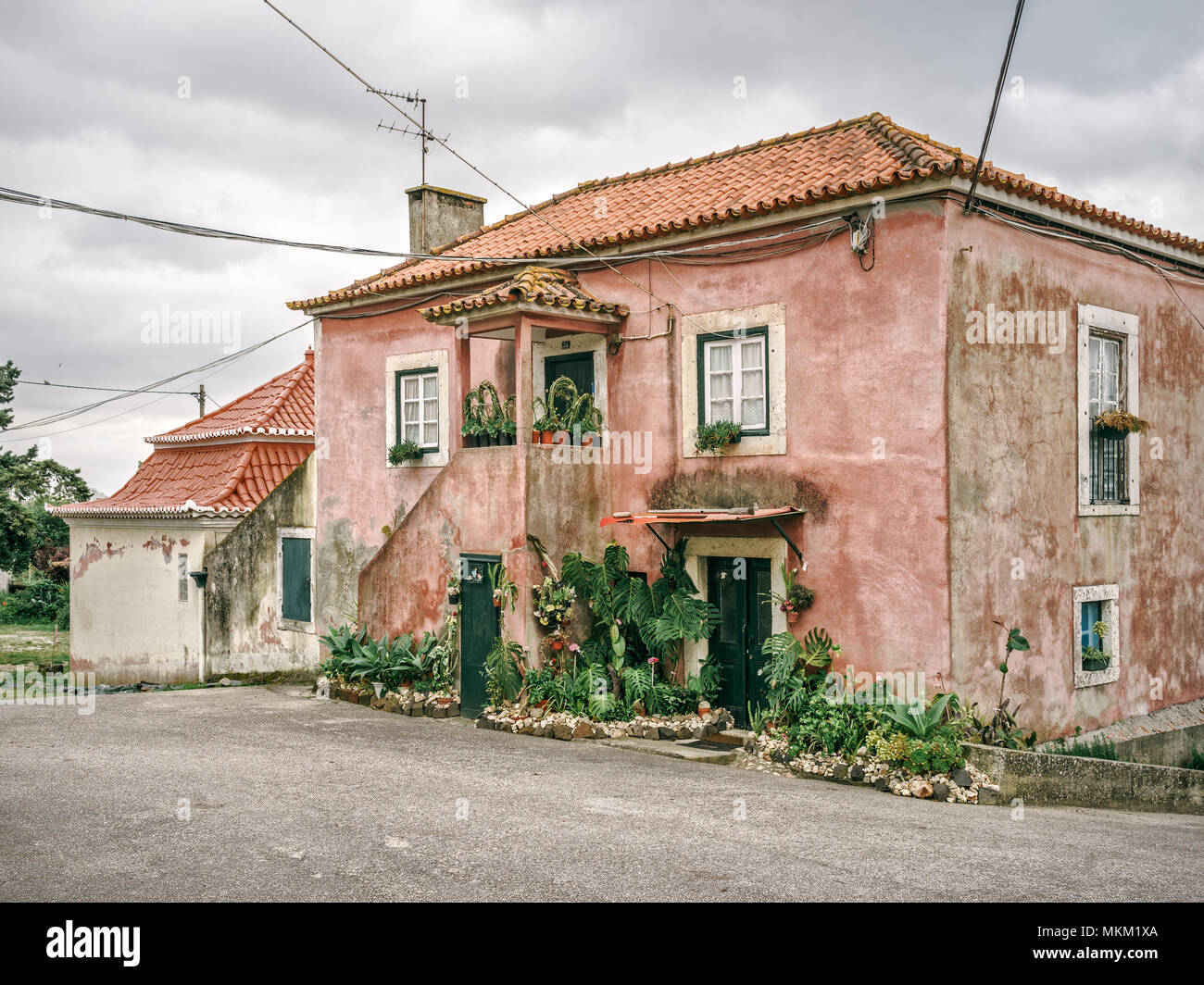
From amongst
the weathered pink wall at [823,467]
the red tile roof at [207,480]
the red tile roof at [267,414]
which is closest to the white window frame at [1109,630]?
the weathered pink wall at [823,467]

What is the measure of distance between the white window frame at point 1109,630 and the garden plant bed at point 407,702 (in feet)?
23.6

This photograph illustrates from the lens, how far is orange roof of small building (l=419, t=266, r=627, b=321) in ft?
39.9

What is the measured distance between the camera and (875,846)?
739 cm

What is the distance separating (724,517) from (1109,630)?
4.92 meters

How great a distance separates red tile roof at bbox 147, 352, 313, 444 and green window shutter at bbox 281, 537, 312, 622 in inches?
119

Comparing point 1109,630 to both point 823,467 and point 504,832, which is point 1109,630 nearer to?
point 823,467

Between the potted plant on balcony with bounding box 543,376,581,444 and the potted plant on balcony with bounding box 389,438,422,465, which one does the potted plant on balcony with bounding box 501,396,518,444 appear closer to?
the potted plant on balcony with bounding box 543,376,581,444

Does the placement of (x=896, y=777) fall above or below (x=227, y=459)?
below

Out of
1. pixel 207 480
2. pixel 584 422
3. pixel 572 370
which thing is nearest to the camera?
pixel 584 422

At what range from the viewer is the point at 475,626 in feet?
42.4

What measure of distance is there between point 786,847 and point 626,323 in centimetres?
739

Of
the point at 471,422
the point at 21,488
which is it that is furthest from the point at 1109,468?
the point at 21,488

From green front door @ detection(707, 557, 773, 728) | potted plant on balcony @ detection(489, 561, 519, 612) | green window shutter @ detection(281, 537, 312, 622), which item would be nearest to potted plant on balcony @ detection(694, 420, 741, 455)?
green front door @ detection(707, 557, 773, 728)
